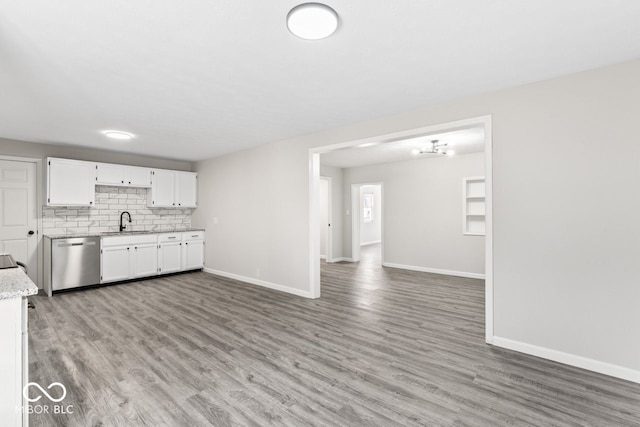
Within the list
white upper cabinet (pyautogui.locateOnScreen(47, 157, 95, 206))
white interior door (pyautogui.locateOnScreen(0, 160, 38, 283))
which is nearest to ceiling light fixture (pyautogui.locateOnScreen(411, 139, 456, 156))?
white upper cabinet (pyautogui.locateOnScreen(47, 157, 95, 206))

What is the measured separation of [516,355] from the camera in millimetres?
2756

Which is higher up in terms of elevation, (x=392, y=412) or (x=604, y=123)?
(x=604, y=123)

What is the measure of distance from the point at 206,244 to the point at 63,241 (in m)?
2.43

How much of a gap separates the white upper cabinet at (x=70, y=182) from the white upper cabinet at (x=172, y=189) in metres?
1.05

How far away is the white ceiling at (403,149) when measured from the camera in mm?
4762

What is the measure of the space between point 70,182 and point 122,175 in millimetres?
805

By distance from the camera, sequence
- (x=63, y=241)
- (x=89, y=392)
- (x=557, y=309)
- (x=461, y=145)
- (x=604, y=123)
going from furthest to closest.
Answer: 1. (x=461, y=145)
2. (x=63, y=241)
3. (x=557, y=309)
4. (x=604, y=123)
5. (x=89, y=392)

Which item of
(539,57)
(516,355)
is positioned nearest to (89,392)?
(516,355)

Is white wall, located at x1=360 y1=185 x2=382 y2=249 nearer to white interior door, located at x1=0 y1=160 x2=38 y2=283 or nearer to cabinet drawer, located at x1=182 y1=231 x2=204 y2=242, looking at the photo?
cabinet drawer, located at x1=182 y1=231 x2=204 y2=242

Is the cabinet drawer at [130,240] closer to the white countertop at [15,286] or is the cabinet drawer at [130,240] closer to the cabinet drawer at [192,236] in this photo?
the cabinet drawer at [192,236]

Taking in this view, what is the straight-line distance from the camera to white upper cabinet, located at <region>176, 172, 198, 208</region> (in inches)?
260

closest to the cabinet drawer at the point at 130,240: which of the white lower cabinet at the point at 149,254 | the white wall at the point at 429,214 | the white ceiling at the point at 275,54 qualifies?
the white lower cabinet at the point at 149,254

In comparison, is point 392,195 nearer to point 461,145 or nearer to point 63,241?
point 461,145
